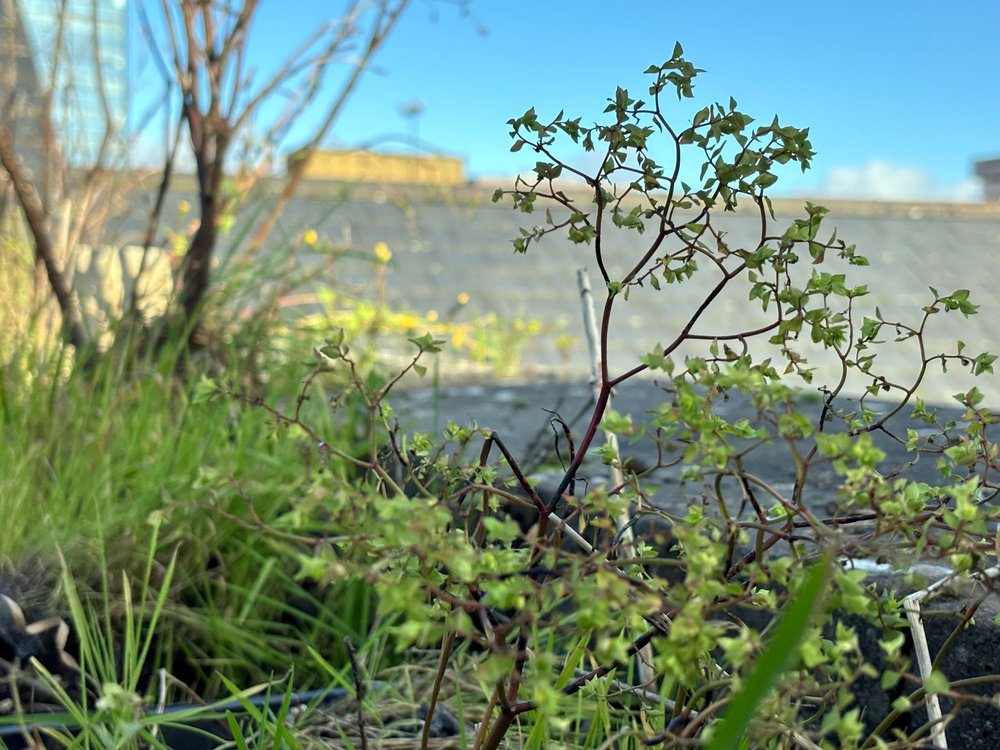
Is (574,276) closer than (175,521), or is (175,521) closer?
(175,521)

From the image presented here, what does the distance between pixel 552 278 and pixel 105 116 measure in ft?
14.1

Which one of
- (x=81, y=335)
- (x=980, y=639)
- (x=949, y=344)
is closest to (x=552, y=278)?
(x=949, y=344)

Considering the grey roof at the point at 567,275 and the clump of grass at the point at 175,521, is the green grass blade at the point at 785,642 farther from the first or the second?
the grey roof at the point at 567,275

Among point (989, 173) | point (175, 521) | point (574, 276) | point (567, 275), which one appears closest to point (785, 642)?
point (175, 521)

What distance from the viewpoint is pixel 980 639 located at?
43.0 inches

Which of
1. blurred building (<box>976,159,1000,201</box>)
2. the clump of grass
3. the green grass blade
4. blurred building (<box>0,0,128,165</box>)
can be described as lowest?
the clump of grass

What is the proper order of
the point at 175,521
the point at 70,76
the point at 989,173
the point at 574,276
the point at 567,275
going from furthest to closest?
the point at 989,173 → the point at 574,276 → the point at 567,275 → the point at 70,76 → the point at 175,521

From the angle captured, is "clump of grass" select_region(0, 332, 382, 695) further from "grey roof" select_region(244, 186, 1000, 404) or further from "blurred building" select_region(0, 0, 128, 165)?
"grey roof" select_region(244, 186, 1000, 404)

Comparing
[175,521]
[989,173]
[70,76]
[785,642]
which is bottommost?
[175,521]

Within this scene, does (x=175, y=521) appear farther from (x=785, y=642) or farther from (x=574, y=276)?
(x=574, y=276)

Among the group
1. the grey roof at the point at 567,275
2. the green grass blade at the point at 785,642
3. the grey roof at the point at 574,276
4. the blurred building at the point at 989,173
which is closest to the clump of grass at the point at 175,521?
the green grass blade at the point at 785,642

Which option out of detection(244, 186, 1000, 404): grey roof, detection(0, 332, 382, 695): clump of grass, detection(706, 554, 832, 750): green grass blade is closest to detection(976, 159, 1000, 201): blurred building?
detection(244, 186, 1000, 404): grey roof

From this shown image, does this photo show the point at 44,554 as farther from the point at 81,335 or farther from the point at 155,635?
the point at 81,335

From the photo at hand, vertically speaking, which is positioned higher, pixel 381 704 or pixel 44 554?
pixel 44 554
